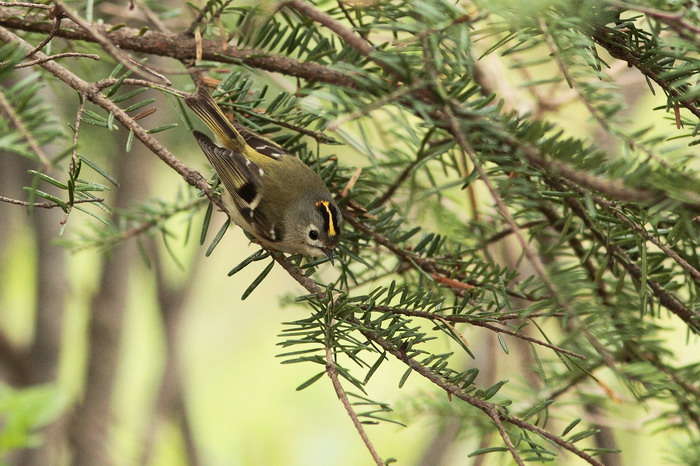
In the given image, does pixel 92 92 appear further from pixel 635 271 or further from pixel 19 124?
pixel 635 271

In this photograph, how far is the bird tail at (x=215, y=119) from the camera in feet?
2.88

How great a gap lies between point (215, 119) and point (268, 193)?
36cm

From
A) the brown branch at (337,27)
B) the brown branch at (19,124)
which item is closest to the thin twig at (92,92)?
the brown branch at (19,124)

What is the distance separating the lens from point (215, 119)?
4.22 feet

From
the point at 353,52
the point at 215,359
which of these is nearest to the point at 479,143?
the point at 353,52

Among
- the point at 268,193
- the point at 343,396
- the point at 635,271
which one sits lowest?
the point at 635,271

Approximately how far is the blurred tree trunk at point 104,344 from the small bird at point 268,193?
0.38 m

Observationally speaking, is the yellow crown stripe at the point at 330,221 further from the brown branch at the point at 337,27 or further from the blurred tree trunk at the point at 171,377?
the blurred tree trunk at the point at 171,377

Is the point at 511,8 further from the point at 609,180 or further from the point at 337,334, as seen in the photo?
the point at 337,334

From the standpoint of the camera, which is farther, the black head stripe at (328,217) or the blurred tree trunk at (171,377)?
the blurred tree trunk at (171,377)

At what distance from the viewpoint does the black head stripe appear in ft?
3.71

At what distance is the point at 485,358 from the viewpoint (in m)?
1.91

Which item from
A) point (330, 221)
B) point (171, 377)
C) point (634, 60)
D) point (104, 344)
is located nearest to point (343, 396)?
point (634, 60)

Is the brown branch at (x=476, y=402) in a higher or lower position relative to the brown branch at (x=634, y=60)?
lower
